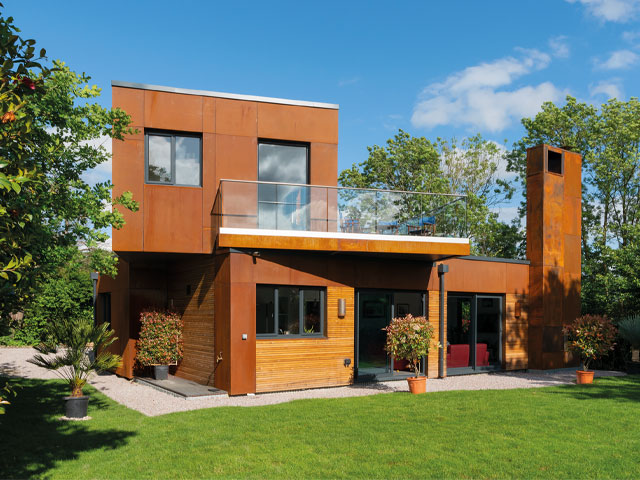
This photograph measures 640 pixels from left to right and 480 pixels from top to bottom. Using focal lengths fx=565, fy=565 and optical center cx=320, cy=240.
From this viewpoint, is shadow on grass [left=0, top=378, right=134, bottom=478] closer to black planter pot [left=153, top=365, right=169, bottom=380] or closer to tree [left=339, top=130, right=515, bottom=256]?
black planter pot [left=153, top=365, right=169, bottom=380]

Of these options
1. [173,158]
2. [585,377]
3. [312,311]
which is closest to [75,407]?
[312,311]

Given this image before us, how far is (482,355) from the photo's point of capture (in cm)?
1672

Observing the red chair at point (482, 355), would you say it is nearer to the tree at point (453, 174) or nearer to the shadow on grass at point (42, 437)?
the shadow on grass at point (42, 437)

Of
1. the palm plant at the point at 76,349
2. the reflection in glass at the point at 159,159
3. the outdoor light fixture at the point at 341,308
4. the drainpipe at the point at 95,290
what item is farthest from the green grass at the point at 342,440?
the drainpipe at the point at 95,290

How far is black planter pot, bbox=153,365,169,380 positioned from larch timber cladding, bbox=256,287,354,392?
3.39 metres

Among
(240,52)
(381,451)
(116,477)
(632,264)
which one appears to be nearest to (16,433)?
(116,477)

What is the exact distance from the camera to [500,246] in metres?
30.2

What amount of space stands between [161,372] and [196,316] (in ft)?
5.88

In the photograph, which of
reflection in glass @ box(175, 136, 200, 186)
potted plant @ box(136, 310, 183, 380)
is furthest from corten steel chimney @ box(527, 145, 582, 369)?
potted plant @ box(136, 310, 183, 380)

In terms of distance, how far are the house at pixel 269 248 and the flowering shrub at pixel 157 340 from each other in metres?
0.42

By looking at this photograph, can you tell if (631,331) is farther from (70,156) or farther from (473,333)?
(70,156)

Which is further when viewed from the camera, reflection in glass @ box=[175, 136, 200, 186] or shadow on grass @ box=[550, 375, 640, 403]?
reflection in glass @ box=[175, 136, 200, 186]

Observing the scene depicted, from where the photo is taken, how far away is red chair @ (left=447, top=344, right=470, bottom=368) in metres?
16.0

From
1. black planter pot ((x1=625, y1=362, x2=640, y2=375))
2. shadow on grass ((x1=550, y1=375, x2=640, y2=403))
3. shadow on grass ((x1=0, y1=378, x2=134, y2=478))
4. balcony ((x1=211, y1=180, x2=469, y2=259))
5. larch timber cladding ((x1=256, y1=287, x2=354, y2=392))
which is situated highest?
balcony ((x1=211, y1=180, x2=469, y2=259))
